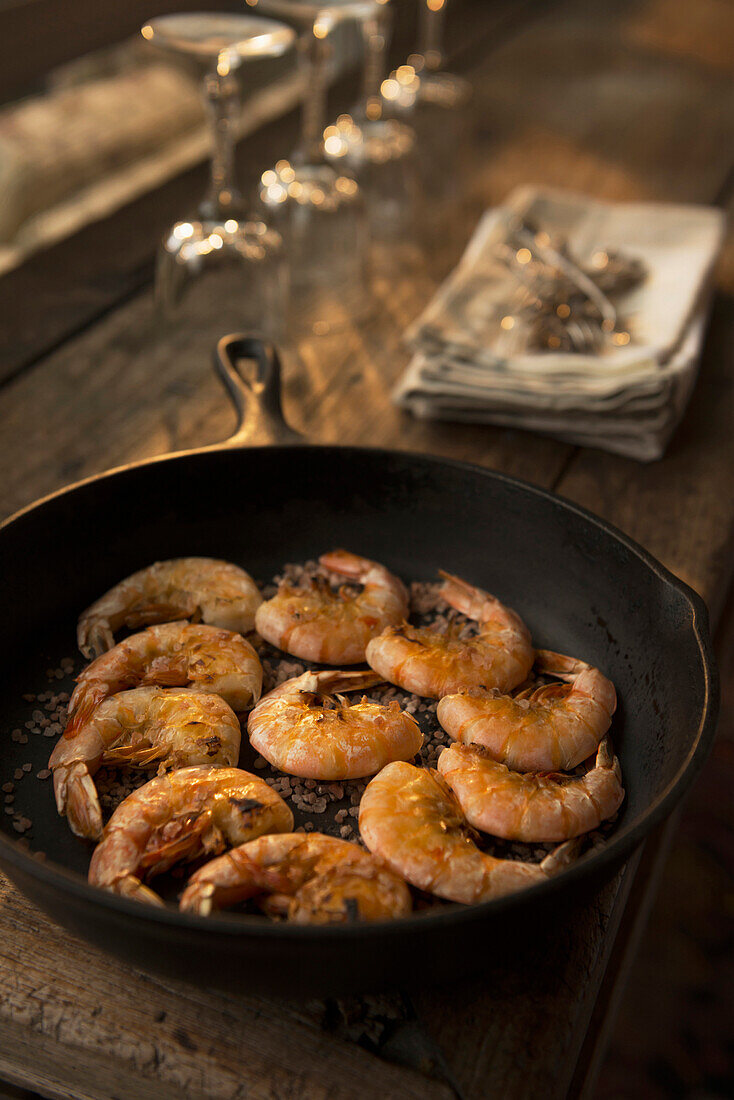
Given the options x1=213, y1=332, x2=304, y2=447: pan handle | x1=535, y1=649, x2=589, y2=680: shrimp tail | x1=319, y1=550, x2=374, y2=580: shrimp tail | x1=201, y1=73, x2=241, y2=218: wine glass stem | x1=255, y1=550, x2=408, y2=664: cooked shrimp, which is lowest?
x1=535, y1=649, x2=589, y2=680: shrimp tail

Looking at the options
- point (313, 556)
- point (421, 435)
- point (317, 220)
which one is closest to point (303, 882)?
point (313, 556)

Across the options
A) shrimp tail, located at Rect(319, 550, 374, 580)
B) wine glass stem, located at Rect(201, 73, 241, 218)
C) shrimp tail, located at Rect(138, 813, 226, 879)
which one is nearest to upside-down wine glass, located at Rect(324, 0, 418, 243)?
wine glass stem, located at Rect(201, 73, 241, 218)

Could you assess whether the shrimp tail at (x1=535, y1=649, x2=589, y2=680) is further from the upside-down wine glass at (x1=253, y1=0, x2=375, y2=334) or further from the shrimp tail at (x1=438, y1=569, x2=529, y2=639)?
the upside-down wine glass at (x1=253, y1=0, x2=375, y2=334)

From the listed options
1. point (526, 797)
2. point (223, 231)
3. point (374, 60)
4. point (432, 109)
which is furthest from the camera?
point (432, 109)

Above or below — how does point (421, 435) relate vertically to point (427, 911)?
below

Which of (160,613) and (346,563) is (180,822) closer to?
(160,613)

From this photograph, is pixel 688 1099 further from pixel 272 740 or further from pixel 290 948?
pixel 290 948

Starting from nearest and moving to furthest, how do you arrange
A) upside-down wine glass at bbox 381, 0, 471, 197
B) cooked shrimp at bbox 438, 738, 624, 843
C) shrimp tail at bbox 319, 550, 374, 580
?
cooked shrimp at bbox 438, 738, 624, 843 → shrimp tail at bbox 319, 550, 374, 580 → upside-down wine glass at bbox 381, 0, 471, 197
